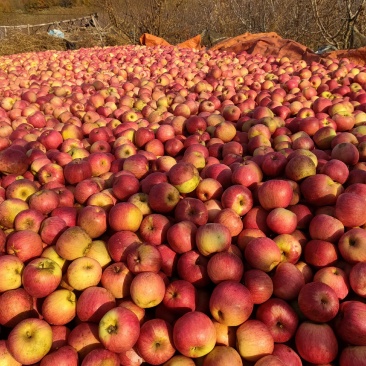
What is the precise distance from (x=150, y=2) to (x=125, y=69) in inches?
467

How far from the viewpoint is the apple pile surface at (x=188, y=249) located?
6.16 feet

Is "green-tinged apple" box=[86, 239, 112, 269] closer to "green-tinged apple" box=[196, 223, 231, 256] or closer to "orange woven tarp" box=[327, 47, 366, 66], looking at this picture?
"green-tinged apple" box=[196, 223, 231, 256]

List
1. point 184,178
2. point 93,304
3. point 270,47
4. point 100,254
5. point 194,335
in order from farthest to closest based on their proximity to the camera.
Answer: point 270,47
point 184,178
point 100,254
point 93,304
point 194,335

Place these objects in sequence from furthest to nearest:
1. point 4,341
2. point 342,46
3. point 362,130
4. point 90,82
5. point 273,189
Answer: point 342,46
point 90,82
point 362,130
point 273,189
point 4,341

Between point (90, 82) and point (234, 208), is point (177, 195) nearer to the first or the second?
point (234, 208)

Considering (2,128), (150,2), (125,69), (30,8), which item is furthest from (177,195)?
(30,8)

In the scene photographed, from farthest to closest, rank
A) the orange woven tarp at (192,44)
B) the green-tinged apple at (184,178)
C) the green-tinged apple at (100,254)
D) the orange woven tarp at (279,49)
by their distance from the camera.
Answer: the orange woven tarp at (192,44)
the orange woven tarp at (279,49)
the green-tinged apple at (184,178)
the green-tinged apple at (100,254)

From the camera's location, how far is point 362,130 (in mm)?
3865

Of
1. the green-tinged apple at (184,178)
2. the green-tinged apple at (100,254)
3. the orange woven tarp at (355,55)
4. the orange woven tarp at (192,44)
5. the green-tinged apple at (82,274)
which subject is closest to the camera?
the green-tinged apple at (82,274)

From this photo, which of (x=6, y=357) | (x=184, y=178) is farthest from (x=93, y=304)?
(x=184, y=178)

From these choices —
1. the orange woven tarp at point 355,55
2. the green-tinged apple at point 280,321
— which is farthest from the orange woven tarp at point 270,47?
the green-tinged apple at point 280,321

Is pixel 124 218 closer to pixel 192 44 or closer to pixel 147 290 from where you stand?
pixel 147 290

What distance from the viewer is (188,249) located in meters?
2.33

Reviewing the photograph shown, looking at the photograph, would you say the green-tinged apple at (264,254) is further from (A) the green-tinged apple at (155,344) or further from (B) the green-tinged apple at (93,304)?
(B) the green-tinged apple at (93,304)
